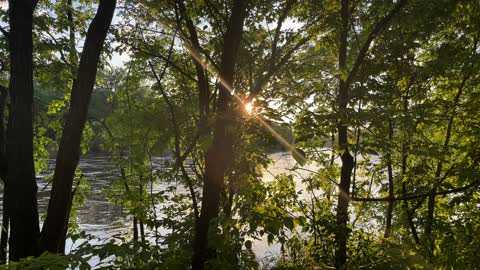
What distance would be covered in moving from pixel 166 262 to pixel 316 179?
3.16 m

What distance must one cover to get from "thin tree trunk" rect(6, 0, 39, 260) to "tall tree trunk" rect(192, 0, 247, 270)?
2485mm

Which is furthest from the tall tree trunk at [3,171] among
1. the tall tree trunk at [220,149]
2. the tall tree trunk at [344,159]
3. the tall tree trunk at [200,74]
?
the tall tree trunk at [344,159]

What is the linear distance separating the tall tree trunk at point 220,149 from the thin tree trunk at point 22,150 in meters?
2.48

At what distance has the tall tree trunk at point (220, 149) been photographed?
2947 millimetres

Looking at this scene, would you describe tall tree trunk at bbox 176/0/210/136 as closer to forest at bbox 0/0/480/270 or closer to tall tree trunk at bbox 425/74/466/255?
forest at bbox 0/0/480/270

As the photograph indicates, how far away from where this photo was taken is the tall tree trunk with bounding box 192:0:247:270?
2947 millimetres

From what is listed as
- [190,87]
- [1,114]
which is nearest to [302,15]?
[190,87]

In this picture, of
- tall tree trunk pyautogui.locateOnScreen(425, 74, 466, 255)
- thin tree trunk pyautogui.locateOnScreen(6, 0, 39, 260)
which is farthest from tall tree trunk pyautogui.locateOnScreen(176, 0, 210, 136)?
tall tree trunk pyautogui.locateOnScreen(425, 74, 466, 255)

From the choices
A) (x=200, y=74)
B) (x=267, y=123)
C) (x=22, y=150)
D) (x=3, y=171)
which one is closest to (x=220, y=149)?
(x=267, y=123)

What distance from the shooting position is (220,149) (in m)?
2.98

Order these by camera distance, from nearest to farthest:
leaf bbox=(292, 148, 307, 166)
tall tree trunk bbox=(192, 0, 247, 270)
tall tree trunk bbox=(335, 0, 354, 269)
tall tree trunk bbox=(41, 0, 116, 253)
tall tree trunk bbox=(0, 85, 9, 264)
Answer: leaf bbox=(292, 148, 307, 166) < tall tree trunk bbox=(192, 0, 247, 270) < tall tree trunk bbox=(335, 0, 354, 269) < tall tree trunk bbox=(41, 0, 116, 253) < tall tree trunk bbox=(0, 85, 9, 264)

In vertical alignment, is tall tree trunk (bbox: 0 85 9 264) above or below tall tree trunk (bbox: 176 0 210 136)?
below

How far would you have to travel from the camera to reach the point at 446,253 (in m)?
3.84

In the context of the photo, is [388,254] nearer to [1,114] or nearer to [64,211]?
[64,211]
